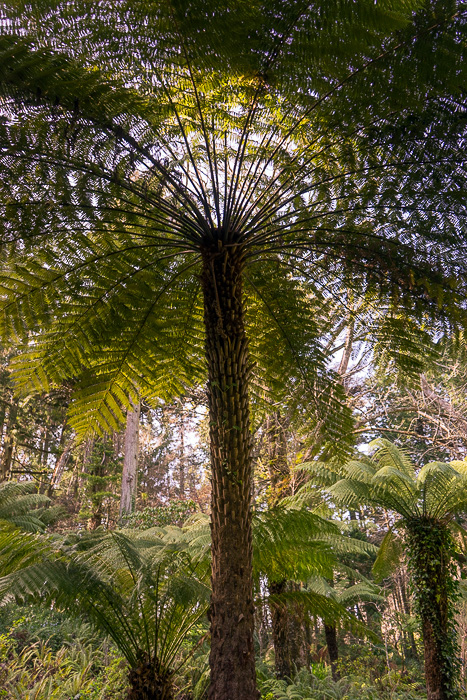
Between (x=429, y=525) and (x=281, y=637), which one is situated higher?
(x=429, y=525)

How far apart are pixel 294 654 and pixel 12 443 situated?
32.4ft

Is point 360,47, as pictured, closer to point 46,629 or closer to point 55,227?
point 55,227

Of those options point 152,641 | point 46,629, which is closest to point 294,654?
point 46,629

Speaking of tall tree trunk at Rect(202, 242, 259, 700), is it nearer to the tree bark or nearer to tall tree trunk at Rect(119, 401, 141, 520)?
the tree bark

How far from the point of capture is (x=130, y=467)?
9.58 meters

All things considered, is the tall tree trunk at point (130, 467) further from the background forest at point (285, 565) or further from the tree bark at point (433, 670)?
the tree bark at point (433, 670)

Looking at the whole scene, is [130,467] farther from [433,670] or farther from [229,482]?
[229,482]

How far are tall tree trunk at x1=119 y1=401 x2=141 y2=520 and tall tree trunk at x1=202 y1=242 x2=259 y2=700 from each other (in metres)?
7.16

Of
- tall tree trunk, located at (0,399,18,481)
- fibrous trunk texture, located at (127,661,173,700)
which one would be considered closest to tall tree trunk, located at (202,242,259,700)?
fibrous trunk texture, located at (127,661,173,700)

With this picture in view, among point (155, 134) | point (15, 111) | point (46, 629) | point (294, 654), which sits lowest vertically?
point (294, 654)

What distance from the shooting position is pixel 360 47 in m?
1.70

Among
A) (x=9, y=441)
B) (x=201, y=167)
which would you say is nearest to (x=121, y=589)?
(x=201, y=167)

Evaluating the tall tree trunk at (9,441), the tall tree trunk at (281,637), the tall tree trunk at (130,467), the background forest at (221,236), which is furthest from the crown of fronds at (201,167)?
the tall tree trunk at (9,441)

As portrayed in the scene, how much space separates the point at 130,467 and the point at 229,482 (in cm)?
827
